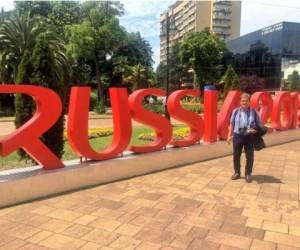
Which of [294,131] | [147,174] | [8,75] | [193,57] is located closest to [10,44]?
[8,75]

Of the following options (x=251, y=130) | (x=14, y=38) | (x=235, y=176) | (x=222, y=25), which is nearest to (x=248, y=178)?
(x=235, y=176)

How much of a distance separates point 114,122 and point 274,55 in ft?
202

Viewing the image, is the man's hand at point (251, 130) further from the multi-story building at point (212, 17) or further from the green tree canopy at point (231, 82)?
the multi-story building at point (212, 17)

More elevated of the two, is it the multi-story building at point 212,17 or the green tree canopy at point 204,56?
the multi-story building at point 212,17

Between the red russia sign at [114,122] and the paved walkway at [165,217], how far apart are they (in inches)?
28.0

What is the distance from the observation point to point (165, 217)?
5.50 meters

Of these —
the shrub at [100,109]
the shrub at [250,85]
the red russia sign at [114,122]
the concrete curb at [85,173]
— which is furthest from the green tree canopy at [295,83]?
the concrete curb at [85,173]

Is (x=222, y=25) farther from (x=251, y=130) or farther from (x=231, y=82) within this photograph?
(x=251, y=130)

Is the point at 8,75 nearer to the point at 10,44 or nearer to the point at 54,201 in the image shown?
the point at 10,44

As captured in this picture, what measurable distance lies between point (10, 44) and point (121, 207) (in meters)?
28.3

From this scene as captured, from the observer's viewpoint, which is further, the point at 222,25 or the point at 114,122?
the point at 222,25

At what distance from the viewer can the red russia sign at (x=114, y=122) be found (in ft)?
20.1

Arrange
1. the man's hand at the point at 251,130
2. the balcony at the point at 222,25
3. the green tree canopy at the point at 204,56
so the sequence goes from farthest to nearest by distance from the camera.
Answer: the balcony at the point at 222,25 → the green tree canopy at the point at 204,56 → the man's hand at the point at 251,130

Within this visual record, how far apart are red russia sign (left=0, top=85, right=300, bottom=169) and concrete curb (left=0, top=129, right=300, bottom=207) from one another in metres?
0.19
